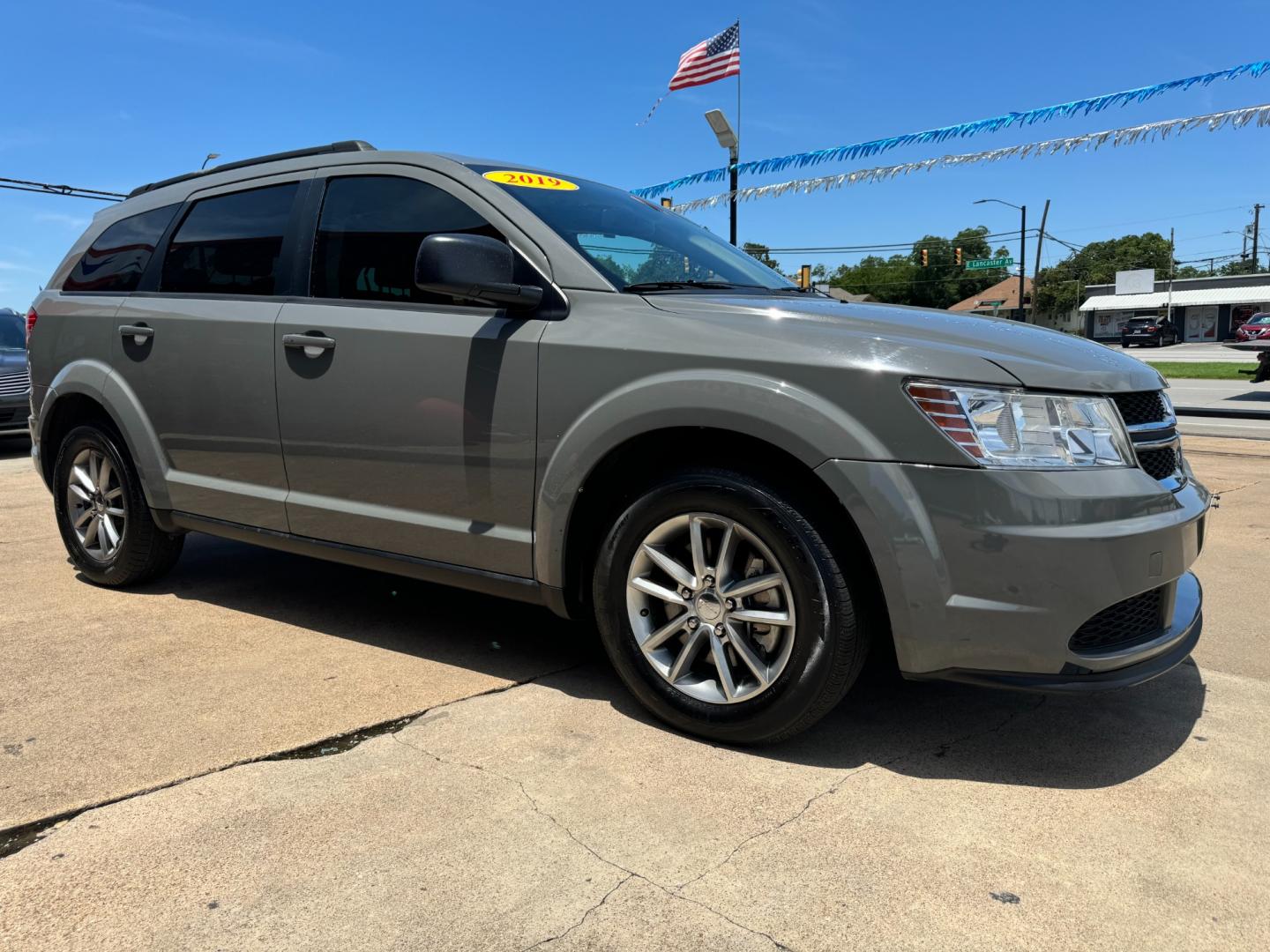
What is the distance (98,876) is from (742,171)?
1452 cm

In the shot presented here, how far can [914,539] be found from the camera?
7.74 ft

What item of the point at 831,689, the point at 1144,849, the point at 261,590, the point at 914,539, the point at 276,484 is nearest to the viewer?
the point at 1144,849

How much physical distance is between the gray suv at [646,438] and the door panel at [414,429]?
10mm

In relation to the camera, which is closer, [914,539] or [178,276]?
[914,539]

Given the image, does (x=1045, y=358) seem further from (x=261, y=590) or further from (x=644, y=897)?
(x=261, y=590)

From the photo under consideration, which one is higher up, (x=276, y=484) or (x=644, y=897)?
(x=276, y=484)

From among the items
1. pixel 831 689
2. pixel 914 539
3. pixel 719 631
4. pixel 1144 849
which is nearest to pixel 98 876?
pixel 719 631

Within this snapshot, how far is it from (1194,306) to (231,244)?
6888 cm

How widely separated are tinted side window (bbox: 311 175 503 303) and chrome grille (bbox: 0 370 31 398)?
9.00m

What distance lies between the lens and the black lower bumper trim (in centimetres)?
235

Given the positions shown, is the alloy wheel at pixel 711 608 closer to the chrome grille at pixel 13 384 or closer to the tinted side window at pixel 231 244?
the tinted side window at pixel 231 244

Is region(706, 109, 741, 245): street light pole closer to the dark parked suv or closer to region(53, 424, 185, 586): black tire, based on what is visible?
region(53, 424, 185, 586): black tire

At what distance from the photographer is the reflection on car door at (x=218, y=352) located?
3.64 metres

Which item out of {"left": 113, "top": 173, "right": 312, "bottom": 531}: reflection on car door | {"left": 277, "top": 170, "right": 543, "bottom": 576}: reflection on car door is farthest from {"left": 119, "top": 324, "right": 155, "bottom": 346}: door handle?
{"left": 277, "top": 170, "right": 543, "bottom": 576}: reflection on car door
